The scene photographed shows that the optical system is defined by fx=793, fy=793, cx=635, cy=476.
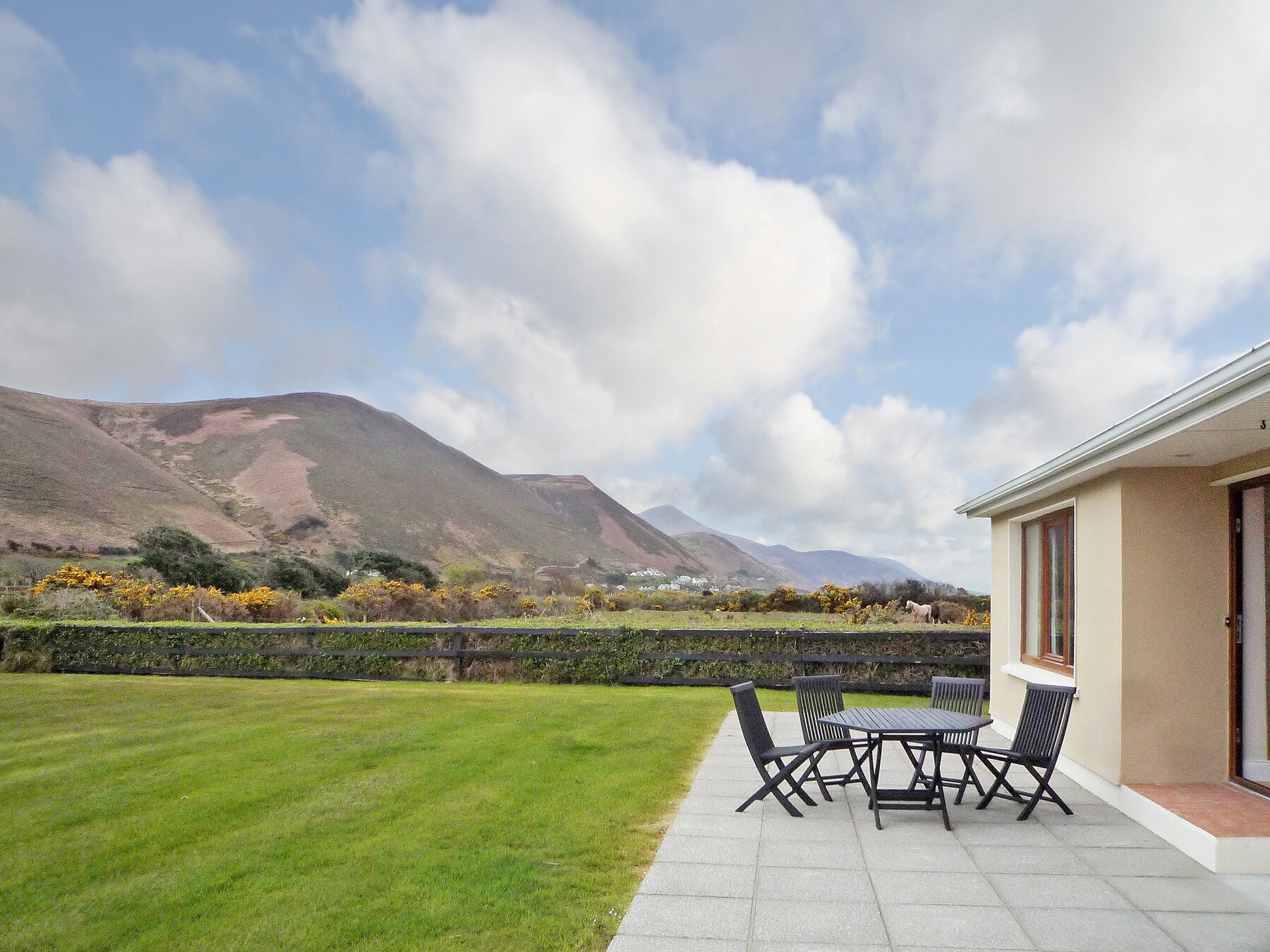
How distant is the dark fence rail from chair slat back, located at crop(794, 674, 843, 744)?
5.56 meters

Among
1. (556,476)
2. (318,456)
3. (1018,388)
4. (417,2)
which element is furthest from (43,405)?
(1018,388)

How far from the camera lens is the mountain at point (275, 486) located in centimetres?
4300

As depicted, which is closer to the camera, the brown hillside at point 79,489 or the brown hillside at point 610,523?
the brown hillside at point 79,489

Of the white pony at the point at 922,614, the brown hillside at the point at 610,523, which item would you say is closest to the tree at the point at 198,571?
the white pony at the point at 922,614

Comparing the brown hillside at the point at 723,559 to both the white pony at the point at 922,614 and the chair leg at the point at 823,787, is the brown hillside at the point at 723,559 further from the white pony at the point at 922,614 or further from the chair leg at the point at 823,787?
the chair leg at the point at 823,787

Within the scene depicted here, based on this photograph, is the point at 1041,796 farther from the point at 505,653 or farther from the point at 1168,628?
the point at 505,653

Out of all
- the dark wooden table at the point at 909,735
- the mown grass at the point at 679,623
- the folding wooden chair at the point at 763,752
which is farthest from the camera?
the mown grass at the point at 679,623

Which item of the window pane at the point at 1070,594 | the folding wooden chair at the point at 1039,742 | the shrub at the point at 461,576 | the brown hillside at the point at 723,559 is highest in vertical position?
the brown hillside at the point at 723,559

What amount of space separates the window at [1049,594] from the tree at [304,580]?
23.6 meters

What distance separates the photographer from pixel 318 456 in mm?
60875

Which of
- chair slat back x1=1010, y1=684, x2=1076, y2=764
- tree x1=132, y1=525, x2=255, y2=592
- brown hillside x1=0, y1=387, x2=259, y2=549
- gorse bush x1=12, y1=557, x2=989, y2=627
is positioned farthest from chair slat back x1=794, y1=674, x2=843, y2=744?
brown hillside x1=0, y1=387, x2=259, y2=549

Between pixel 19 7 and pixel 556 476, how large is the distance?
77631 mm

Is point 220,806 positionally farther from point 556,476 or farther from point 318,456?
point 556,476

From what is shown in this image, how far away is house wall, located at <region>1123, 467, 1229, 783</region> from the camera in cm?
524
